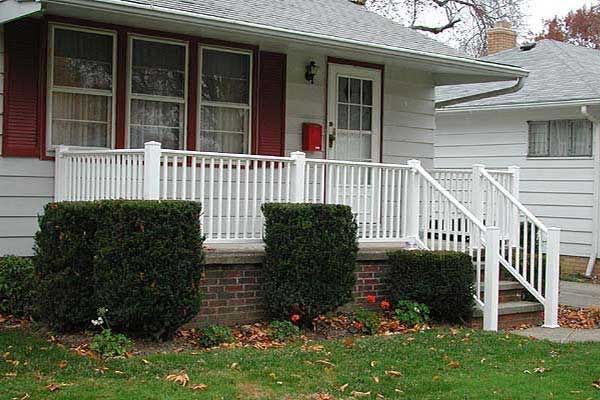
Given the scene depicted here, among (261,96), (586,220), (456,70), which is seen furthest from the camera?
(586,220)

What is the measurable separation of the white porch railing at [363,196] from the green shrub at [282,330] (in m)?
1.01

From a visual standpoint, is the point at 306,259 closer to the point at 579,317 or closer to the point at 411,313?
the point at 411,313

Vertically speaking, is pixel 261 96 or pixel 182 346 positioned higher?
pixel 261 96

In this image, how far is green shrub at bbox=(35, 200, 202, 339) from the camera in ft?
24.1

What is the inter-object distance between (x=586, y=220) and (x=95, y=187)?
929 cm

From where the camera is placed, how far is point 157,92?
9.99m

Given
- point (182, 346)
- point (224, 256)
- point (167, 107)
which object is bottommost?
point (182, 346)

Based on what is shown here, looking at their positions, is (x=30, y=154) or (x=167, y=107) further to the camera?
(x=167, y=107)

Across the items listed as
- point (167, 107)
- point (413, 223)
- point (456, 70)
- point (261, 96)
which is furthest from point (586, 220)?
point (167, 107)

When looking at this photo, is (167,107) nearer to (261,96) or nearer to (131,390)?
(261,96)

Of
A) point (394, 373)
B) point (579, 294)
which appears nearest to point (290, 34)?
point (394, 373)

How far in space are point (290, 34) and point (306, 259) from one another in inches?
113

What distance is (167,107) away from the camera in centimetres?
1009

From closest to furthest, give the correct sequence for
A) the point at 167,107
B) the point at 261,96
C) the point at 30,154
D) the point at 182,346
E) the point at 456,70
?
the point at 182,346 → the point at 30,154 → the point at 167,107 → the point at 261,96 → the point at 456,70
